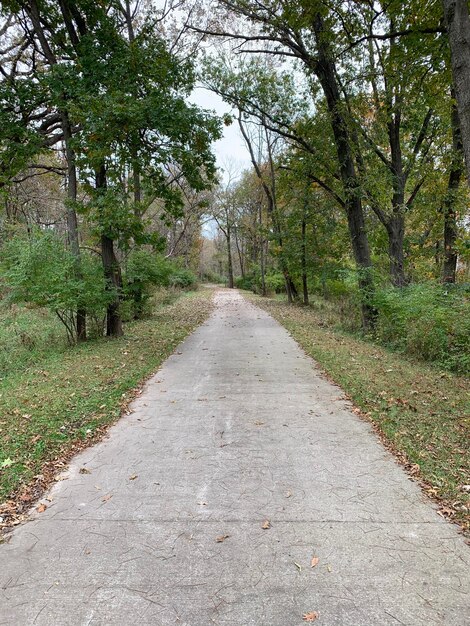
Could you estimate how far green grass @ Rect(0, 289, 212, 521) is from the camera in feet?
13.4

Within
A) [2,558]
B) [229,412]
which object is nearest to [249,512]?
[2,558]

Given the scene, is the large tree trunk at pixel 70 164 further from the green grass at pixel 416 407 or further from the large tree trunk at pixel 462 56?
the large tree trunk at pixel 462 56

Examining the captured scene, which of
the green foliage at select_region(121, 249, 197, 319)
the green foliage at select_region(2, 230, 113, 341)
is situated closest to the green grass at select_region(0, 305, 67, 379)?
the green foliage at select_region(2, 230, 113, 341)

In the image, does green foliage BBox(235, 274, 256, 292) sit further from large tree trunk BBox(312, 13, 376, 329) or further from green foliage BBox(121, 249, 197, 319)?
large tree trunk BBox(312, 13, 376, 329)

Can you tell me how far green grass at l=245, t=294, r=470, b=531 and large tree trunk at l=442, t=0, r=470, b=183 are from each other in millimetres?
3066

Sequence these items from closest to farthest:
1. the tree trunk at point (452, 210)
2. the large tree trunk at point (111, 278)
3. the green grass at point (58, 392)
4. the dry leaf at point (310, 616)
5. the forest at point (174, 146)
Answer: the dry leaf at point (310, 616) < the green grass at point (58, 392) < the forest at point (174, 146) < the large tree trunk at point (111, 278) < the tree trunk at point (452, 210)

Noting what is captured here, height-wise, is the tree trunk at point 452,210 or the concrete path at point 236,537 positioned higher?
the tree trunk at point 452,210

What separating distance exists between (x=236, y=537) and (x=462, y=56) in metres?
5.57

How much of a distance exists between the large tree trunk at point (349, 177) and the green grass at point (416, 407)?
1.96m

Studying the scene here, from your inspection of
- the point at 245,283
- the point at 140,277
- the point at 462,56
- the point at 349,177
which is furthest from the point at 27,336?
the point at 245,283

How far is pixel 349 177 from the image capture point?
11.4 m

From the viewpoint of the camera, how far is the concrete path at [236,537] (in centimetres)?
224

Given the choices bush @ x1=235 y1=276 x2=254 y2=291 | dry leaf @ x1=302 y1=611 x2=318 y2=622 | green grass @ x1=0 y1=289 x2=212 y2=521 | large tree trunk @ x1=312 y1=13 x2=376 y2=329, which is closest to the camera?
dry leaf @ x1=302 y1=611 x2=318 y2=622

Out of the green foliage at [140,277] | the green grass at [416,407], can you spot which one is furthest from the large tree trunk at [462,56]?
the green foliage at [140,277]
